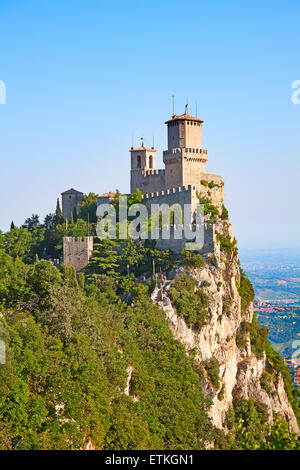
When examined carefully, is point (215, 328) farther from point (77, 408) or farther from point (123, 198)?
point (77, 408)

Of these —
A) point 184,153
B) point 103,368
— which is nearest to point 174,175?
point 184,153

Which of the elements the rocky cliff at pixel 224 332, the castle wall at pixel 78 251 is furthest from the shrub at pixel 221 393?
the castle wall at pixel 78 251

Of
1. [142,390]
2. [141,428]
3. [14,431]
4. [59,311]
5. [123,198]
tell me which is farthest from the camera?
[123,198]

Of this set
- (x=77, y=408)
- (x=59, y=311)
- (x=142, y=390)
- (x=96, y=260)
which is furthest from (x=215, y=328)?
(x=77, y=408)

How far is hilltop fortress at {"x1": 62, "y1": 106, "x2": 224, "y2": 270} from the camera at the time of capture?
166ft

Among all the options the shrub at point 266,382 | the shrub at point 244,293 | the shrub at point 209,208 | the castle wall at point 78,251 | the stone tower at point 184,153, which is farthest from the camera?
the stone tower at point 184,153

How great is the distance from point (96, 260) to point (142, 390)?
625 inches

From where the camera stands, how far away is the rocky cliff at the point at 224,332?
44.0 meters

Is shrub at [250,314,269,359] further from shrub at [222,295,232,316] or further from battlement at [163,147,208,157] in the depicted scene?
battlement at [163,147,208,157]

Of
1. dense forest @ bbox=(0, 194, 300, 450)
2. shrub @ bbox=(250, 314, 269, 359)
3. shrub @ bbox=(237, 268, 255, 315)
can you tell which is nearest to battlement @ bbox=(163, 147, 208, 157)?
dense forest @ bbox=(0, 194, 300, 450)

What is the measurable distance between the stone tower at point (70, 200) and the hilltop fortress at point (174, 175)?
4.20 m

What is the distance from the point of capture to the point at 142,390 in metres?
34.9

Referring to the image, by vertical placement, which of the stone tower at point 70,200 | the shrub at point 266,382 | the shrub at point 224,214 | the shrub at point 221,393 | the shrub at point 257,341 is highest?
the stone tower at point 70,200

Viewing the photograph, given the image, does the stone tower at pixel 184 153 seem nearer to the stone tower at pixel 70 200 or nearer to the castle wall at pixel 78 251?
the castle wall at pixel 78 251
